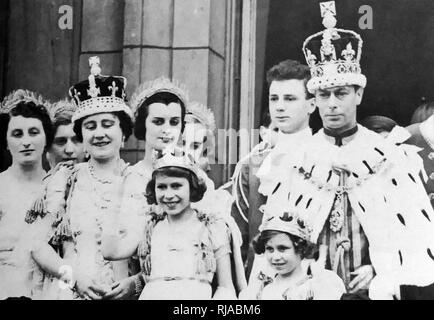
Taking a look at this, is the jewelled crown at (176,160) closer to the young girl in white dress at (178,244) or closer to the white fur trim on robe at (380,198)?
the young girl in white dress at (178,244)

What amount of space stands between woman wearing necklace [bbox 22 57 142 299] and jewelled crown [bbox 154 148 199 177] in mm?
254

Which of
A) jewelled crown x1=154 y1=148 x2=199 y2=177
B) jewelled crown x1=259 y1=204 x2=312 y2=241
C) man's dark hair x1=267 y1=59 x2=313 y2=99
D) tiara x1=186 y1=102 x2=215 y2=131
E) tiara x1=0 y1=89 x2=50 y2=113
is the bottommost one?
jewelled crown x1=259 y1=204 x2=312 y2=241

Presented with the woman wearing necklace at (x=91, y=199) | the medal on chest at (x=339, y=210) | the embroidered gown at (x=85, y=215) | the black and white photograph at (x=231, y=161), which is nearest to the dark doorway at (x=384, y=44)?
the black and white photograph at (x=231, y=161)

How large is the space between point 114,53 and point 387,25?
2056 mm

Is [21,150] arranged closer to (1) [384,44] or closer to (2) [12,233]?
(2) [12,233]

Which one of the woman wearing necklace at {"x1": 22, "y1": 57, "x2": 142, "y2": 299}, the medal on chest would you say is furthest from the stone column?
the medal on chest

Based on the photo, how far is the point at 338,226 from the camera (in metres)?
5.75

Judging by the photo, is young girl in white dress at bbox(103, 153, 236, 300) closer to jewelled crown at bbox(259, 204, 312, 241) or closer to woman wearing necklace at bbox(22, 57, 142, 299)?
woman wearing necklace at bbox(22, 57, 142, 299)

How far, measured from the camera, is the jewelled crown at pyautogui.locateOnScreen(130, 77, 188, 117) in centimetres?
592

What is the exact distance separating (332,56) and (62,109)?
2.05 meters

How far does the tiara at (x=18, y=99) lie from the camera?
19.9 ft

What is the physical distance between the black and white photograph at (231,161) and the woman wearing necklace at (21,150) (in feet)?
0.04

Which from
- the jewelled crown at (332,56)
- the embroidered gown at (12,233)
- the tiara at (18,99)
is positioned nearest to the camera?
the jewelled crown at (332,56)

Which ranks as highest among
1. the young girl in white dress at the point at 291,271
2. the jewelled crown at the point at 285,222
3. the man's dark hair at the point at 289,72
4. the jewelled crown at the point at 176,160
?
the man's dark hair at the point at 289,72
